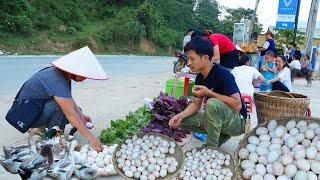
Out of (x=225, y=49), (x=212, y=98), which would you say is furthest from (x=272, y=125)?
(x=225, y=49)

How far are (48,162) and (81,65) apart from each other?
89cm

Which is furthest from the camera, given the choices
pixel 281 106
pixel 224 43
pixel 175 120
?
pixel 224 43

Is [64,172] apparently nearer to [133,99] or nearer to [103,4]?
[133,99]

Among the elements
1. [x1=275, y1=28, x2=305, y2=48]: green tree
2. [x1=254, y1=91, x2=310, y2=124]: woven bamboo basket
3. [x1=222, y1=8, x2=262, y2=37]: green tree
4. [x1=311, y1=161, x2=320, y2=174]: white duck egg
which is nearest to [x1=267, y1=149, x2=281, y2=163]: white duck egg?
[x1=311, y1=161, x2=320, y2=174]: white duck egg

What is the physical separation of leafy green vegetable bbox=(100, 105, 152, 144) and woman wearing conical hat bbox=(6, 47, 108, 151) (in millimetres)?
552

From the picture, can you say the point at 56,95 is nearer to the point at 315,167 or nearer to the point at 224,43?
the point at 315,167

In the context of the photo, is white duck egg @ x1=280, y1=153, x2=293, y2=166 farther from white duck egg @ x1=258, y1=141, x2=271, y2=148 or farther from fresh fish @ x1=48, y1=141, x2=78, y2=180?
fresh fish @ x1=48, y1=141, x2=78, y2=180

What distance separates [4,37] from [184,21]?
2648 cm

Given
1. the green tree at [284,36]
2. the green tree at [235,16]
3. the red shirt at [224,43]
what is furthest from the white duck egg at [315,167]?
the green tree at [235,16]

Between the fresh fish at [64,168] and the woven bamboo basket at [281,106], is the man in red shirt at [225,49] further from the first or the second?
the fresh fish at [64,168]

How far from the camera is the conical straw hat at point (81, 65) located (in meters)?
3.54

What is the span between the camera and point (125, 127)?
477 centimetres

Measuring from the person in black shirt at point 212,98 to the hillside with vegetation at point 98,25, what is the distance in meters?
19.3

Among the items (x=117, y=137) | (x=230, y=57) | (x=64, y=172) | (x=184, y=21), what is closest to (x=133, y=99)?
(x=230, y=57)
